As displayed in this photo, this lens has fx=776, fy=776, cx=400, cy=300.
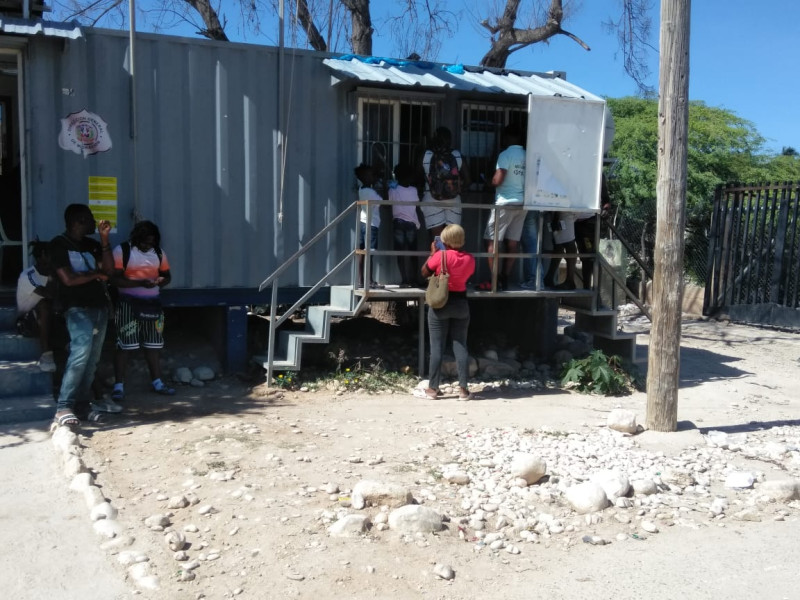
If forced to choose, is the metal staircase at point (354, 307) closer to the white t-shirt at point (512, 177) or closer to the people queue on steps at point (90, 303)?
the white t-shirt at point (512, 177)

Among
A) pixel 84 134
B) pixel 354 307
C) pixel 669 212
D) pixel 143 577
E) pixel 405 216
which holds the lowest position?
pixel 143 577

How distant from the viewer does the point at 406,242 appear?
27.9ft

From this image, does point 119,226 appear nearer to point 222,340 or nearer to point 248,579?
point 222,340

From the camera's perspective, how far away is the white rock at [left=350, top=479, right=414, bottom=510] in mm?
4625

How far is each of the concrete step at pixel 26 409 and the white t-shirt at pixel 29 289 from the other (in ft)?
2.97

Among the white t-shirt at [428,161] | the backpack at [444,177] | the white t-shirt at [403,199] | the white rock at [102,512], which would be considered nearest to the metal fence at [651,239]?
the white t-shirt at [428,161]

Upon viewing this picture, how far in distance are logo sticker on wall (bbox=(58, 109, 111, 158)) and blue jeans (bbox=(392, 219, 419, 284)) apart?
121 inches

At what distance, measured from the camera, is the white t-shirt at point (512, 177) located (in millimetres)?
8484

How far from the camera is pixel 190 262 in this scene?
8.16m

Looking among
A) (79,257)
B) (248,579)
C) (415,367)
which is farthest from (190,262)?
(248,579)

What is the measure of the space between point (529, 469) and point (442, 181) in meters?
3.92

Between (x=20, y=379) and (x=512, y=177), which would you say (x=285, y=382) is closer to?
(x=20, y=379)

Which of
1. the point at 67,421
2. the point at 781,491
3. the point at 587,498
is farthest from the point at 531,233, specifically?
the point at 67,421

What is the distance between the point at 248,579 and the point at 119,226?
5.02 metres
